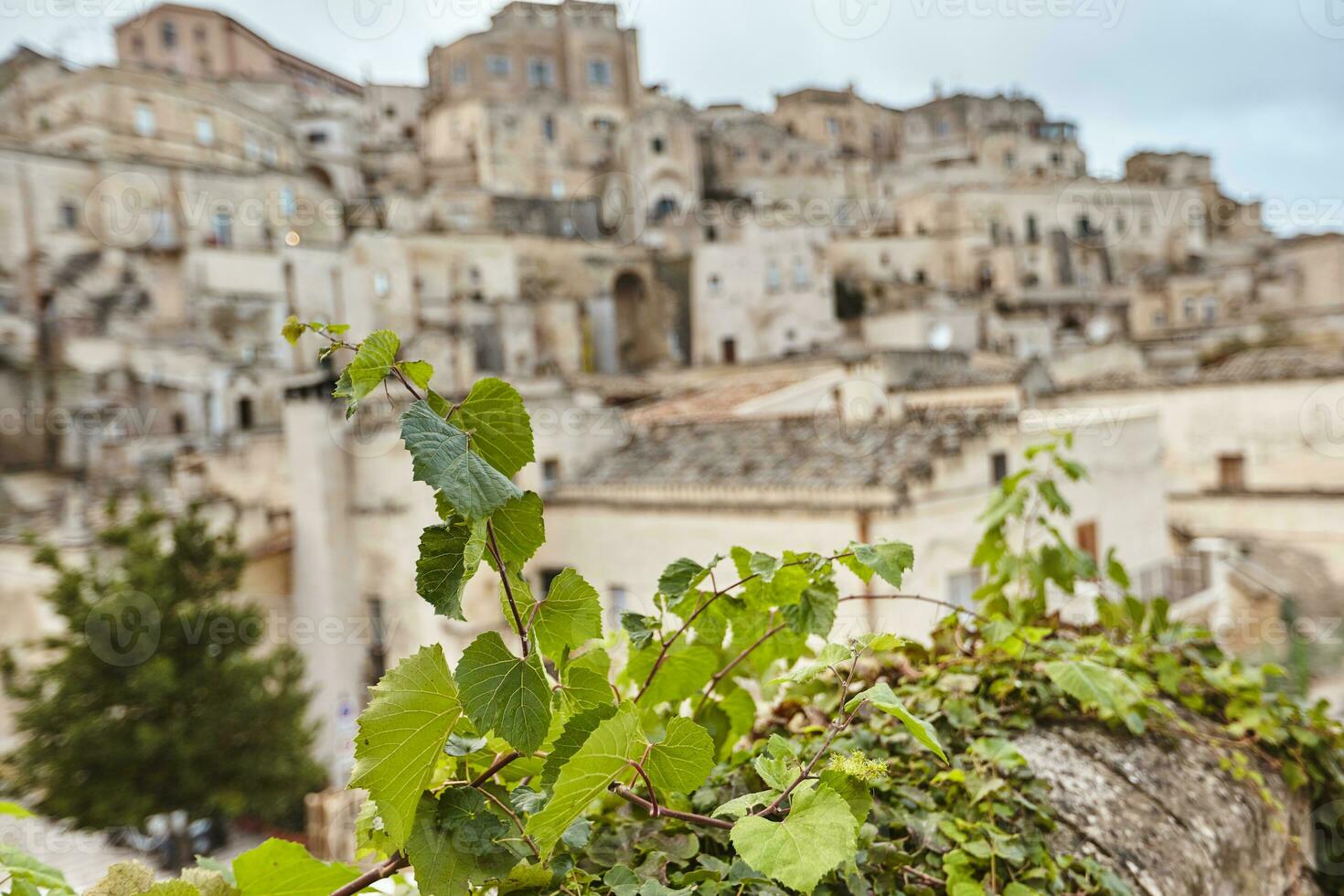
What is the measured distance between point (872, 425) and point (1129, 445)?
3844 millimetres

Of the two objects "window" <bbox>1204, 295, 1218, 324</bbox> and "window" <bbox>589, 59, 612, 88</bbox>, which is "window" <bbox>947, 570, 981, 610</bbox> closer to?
"window" <bbox>1204, 295, 1218, 324</bbox>

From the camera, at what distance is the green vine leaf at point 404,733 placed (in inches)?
47.3

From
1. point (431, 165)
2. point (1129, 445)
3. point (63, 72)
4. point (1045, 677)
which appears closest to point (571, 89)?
point (431, 165)

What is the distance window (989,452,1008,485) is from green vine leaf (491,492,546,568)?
365 inches

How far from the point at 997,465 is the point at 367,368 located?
31.7 ft

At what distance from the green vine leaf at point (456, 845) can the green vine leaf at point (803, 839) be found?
331mm

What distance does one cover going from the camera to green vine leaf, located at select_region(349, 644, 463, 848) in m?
1.20

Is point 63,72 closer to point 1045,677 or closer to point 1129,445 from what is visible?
point 1129,445

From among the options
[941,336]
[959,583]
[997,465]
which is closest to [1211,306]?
[941,336]

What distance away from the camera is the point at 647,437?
43.9ft

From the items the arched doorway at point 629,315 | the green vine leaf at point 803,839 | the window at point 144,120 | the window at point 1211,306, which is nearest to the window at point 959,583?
the green vine leaf at point 803,839

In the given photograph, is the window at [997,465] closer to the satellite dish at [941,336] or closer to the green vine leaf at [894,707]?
the green vine leaf at [894,707]

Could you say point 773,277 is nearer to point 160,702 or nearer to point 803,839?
point 160,702

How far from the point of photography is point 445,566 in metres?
1.16
